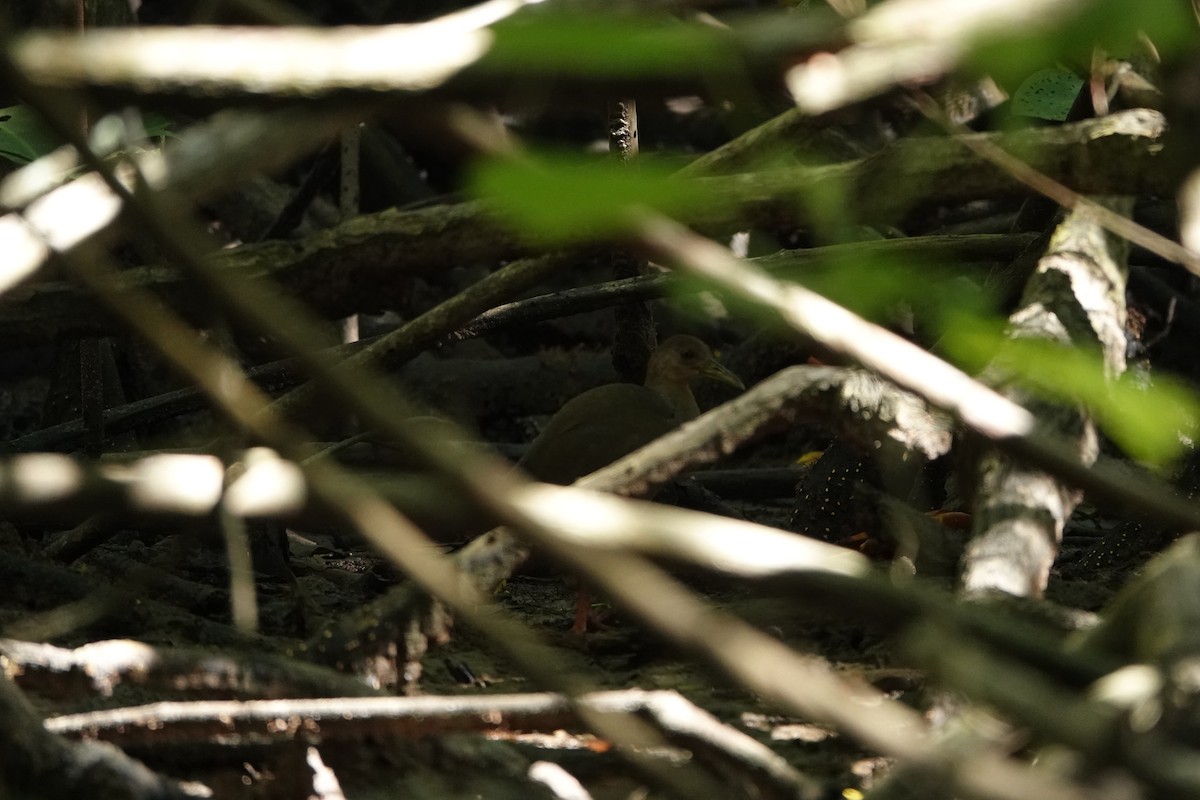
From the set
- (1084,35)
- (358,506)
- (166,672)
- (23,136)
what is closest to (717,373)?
(23,136)

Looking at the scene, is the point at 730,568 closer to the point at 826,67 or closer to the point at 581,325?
the point at 826,67

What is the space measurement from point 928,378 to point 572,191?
0.93 m

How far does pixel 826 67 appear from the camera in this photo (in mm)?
1608

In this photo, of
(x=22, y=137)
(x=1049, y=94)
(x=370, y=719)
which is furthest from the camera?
(x=22, y=137)

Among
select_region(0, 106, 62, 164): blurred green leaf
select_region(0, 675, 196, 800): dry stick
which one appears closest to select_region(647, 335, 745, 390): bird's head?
select_region(0, 106, 62, 164): blurred green leaf

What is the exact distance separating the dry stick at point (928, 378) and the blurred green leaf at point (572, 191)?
1.11 ft

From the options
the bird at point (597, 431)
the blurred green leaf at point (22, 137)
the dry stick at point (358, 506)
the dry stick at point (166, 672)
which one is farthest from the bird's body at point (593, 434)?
the dry stick at point (358, 506)

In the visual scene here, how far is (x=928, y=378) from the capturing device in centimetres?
190

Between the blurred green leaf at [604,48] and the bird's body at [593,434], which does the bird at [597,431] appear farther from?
the blurred green leaf at [604,48]

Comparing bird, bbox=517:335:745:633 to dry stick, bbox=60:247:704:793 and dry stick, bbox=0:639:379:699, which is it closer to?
dry stick, bbox=0:639:379:699

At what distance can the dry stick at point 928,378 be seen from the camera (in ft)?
5.47

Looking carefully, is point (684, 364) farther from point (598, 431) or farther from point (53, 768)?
point (53, 768)

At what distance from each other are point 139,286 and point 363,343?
1.14m

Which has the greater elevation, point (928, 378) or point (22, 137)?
point (22, 137)
